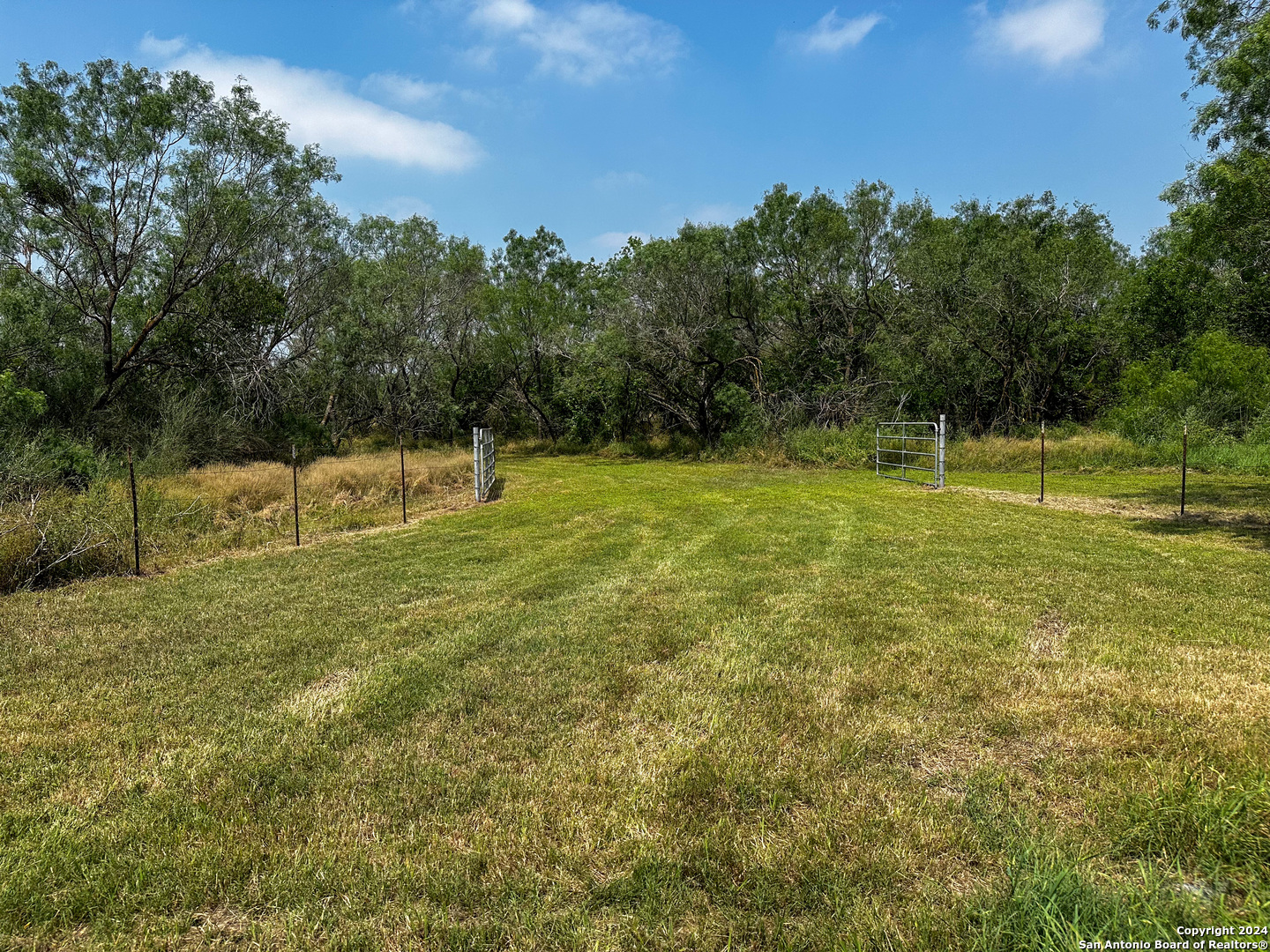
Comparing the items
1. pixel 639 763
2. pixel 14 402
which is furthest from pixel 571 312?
pixel 639 763

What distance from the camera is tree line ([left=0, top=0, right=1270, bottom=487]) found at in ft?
46.1

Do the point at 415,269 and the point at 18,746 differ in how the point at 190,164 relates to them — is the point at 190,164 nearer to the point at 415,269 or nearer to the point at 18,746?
the point at 415,269

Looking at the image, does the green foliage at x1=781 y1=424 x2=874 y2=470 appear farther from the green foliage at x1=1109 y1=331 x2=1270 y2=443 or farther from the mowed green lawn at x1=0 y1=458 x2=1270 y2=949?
the mowed green lawn at x1=0 y1=458 x2=1270 y2=949

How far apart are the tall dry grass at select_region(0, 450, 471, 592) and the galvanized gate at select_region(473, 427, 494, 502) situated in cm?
44

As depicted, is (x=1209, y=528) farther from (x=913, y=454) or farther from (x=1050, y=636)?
(x=913, y=454)

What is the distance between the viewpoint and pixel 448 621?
17.0ft

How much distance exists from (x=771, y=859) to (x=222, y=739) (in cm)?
278

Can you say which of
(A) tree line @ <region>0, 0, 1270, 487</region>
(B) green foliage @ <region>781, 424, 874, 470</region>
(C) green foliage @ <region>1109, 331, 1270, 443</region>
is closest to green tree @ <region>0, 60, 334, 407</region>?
(A) tree line @ <region>0, 0, 1270, 487</region>

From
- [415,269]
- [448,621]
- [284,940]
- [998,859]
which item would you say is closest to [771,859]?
[998,859]

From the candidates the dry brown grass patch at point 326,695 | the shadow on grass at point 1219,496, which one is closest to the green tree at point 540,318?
the shadow on grass at point 1219,496

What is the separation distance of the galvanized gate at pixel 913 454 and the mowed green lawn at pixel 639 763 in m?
8.02

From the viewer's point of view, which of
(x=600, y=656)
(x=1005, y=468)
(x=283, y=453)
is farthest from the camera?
(x=283, y=453)

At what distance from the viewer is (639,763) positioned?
295 cm

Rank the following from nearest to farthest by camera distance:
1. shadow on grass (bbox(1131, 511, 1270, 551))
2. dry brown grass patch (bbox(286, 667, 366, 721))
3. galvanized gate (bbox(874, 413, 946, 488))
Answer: dry brown grass patch (bbox(286, 667, 366, 721))
shadow on grass (bbox(1131, 511, 1270, 551))
galvanized gate (bbox(874, 413, 946, 488))
